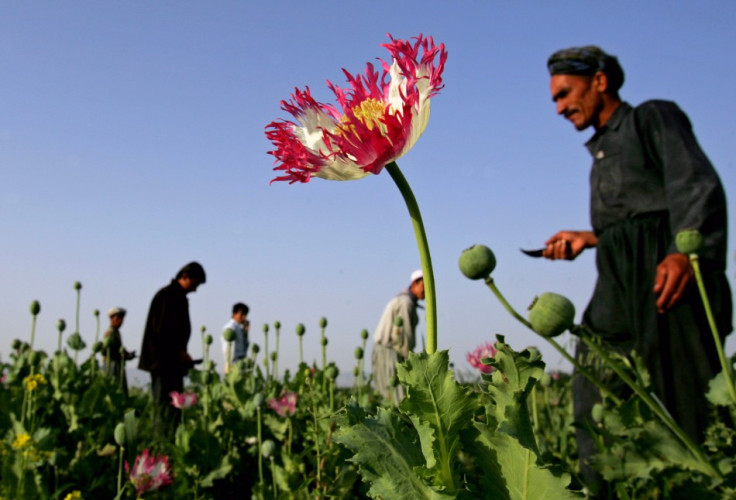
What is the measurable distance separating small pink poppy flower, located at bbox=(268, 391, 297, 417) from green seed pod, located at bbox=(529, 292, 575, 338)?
1972 millimetres

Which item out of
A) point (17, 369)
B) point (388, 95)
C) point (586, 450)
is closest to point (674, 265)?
point (586, 450)

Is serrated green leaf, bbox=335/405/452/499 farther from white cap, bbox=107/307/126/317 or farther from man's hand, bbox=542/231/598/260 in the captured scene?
white cap, bbox=107/307/126/317

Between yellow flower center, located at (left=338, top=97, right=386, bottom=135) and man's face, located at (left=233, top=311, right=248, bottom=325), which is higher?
man's face, located at (left=233, top=311, right=248, bottom=325)

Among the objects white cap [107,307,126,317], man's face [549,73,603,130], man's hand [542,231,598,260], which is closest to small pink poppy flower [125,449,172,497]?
man's hand [542,231,598,260]

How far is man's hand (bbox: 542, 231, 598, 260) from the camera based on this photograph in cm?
Result: 258

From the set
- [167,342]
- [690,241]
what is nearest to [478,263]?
[690,241]

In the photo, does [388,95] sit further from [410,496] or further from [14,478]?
[14,478]

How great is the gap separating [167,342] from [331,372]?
3174 mm

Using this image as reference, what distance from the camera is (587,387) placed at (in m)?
2.55

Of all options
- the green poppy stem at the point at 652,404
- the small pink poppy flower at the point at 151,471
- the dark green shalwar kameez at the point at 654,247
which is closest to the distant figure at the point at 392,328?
the dark green shalwar kameez at the point at 654,247

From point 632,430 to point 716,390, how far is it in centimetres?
26

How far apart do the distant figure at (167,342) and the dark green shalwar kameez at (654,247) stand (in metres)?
4.10

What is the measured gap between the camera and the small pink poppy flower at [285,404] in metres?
2.91

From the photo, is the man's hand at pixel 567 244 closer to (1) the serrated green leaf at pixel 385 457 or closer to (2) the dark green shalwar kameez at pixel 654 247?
(2) the dark green shalwar kameez at pixel 654 247
